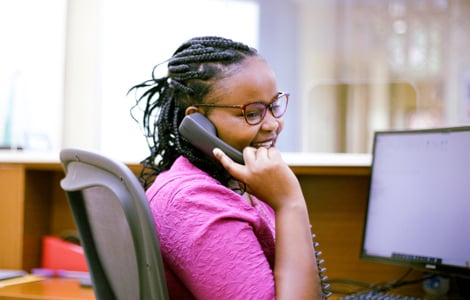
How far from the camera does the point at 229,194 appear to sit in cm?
91

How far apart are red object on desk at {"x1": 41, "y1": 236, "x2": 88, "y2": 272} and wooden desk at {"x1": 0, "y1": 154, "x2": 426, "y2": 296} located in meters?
0.05

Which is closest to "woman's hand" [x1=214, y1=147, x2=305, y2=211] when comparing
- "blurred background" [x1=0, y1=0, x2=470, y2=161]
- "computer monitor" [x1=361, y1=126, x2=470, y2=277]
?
"computer monitor" [x1=361, y1=126, x2=470, y2=277]

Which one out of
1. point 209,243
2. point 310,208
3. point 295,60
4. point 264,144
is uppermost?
point 295,60

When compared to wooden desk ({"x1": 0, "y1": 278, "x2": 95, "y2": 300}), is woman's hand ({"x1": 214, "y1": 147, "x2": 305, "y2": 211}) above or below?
above

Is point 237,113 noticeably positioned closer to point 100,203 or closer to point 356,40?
point 100,203

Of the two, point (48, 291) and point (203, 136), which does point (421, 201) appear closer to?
point (203, 136)

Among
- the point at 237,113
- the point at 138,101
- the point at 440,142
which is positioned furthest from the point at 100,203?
the point at 440,142

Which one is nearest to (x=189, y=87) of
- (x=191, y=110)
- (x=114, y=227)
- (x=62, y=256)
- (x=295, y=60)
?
(x=191, y=110)

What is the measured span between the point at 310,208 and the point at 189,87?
771 mm

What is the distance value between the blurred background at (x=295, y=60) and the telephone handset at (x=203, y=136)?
7.22 feet

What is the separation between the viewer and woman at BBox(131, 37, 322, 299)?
841 millimetres

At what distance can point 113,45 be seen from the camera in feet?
11.5

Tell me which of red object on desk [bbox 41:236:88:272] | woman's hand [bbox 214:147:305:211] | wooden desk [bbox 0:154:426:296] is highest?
woman's hand [bbox 214:147:305:211]

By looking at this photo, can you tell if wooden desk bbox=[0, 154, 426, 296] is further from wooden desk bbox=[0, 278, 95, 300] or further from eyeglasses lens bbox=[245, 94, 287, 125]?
eyeglasses lens bbox=[245, 94, 287, 125]
